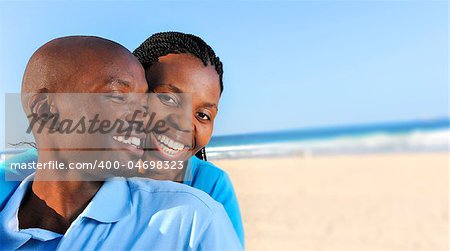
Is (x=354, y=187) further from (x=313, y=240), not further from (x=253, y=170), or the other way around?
(x=313, y=240)

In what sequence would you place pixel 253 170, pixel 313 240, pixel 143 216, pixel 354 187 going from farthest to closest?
pixel 253 170, pixel 354 187, pixel 313 240, pixel 143 216

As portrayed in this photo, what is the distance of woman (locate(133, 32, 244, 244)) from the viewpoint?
116 centimetres

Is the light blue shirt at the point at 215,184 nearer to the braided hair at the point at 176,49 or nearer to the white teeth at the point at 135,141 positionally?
the braided hair at the point at 176,49

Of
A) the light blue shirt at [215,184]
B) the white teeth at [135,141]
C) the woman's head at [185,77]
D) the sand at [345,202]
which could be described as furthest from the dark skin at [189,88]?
the sand at [345,202]

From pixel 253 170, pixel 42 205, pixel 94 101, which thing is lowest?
pixel 253 170

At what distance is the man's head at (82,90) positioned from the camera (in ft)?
2.63

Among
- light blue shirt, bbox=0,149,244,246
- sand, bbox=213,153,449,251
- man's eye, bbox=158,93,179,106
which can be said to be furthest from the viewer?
sand, bbox=213,153,449,251

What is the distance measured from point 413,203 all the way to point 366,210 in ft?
1.90

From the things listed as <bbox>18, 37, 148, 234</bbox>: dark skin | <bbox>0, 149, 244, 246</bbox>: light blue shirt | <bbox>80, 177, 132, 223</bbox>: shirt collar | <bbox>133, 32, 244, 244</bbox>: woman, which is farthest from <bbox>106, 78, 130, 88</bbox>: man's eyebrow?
<bbox>0, 149, 244, 246</bbox>: light blue shirt

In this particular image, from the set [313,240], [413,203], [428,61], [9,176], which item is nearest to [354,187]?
[413,203]

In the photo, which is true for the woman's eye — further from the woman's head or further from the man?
the man

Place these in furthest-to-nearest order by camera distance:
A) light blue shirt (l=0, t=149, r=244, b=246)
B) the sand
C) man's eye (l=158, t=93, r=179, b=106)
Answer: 1. the sand
2. light blue shirt (l=0, t=149, r=244, b=246)
3. man's eye (l=158, t=93, r=179, b=106)

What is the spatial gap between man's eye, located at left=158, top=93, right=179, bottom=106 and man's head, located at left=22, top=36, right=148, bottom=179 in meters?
0.31

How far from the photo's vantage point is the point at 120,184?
86 centimetres
